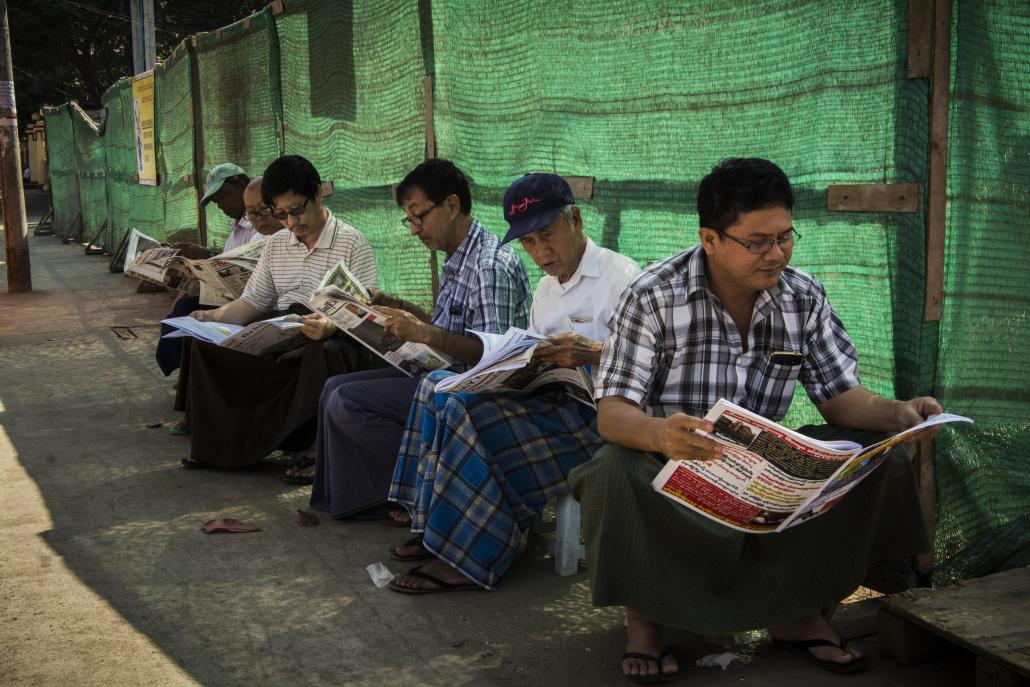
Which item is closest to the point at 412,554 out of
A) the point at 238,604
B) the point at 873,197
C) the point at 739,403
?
the point at 238,604

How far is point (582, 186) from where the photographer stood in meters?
4.51

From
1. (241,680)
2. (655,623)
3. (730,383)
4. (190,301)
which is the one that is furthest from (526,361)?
(190,301)

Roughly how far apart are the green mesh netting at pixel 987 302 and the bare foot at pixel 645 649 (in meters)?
0.97

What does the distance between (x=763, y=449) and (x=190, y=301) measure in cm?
470

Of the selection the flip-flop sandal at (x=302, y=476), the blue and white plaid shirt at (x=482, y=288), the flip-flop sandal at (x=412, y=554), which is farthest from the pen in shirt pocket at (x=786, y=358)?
the flip-flop sandal at (x=302, y=476)

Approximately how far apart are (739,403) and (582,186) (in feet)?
5.42

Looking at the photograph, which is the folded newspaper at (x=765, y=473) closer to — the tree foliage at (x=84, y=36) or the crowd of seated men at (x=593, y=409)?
the crowd of seated men at (x=593, y=409)

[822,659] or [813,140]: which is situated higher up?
[813,140]

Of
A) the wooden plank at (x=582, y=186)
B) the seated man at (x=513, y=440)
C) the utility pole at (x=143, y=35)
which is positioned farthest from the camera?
the utility pole at (x=143, y=35)

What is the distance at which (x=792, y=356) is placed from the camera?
3.09 m

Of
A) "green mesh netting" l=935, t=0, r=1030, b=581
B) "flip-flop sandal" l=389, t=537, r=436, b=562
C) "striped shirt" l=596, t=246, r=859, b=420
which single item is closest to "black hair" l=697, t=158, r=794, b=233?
"striped shirt" l=596, t=246, r=859, b=420

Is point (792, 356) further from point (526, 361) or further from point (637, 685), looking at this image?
point (637, 685)

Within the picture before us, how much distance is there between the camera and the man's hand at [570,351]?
343 centimetres

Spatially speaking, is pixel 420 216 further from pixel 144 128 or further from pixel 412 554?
pixel 144 128
